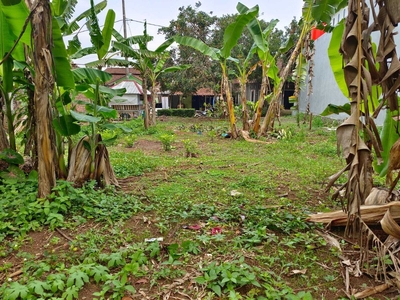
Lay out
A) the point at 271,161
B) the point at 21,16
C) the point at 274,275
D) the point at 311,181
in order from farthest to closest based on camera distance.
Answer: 1. the point at 271,161
2. the point at 311,181
3. the point at 21,16
4. the point at 274,275

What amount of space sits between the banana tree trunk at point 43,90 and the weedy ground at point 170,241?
0.20m

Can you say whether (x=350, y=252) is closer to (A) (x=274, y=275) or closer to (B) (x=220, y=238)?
(A) (x=274, y=275)

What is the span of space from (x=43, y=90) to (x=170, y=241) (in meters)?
1.90

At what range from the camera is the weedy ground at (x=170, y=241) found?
6.25 feet

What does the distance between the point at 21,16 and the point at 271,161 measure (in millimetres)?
4861

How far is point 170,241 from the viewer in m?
2.56

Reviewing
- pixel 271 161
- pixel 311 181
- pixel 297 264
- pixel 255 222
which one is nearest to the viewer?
pixel 297 264

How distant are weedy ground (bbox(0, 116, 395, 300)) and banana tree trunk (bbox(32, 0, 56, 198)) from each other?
20 centimetres

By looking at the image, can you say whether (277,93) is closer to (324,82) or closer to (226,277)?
(324,82)

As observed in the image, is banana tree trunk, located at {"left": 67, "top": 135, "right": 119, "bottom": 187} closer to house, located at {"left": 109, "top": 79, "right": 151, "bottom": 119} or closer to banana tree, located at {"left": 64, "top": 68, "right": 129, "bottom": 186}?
banana tree, located at {"left": 64, "top": 68, "right": 129, "bottom": 186}

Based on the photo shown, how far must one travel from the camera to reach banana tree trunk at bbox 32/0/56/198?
2.71m

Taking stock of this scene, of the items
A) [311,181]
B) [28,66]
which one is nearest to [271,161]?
[311,181]

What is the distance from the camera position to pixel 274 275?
2074 mm

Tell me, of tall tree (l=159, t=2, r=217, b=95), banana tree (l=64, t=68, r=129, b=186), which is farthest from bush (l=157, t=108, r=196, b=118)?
banana tree (l=64, t=68, r=129, b=186)
